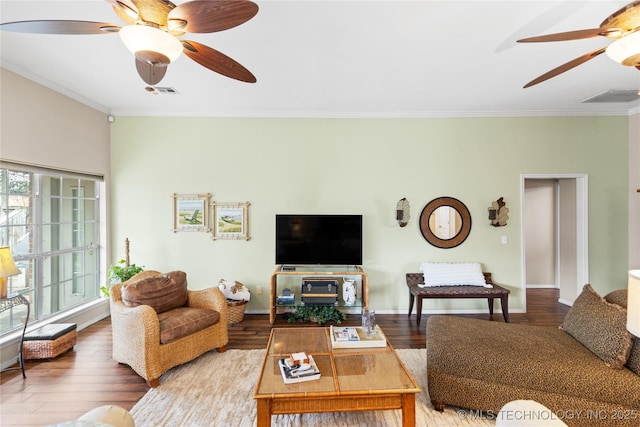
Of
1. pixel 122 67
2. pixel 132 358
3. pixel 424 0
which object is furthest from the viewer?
pixel 122 67

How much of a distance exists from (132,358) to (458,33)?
12.8ft

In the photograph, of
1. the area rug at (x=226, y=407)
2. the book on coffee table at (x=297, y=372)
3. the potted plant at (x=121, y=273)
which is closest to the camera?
the book on coffee table at (x=297, y=372)

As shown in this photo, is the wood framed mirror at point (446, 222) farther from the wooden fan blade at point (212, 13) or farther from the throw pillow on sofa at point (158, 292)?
the wooden fan blade at point (212, 13)

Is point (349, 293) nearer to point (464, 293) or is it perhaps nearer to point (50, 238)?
Answer: point (464, 293)

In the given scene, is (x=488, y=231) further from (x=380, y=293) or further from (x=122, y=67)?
Result: (x=122, y=67)

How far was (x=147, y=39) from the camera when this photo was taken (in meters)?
1.48

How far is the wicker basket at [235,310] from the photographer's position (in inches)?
150

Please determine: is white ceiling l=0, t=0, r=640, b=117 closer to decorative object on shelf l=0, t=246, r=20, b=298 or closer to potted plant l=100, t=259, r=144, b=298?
decorative object on shelf l=0, t=246, r=20, b=298

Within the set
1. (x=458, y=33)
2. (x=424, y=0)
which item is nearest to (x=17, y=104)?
(x=424, y=0)

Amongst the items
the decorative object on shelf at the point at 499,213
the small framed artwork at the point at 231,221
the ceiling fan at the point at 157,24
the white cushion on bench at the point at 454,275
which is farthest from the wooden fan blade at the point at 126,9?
the decorative object on shelf at the point at 499,213

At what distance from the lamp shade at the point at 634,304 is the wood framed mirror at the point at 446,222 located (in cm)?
291

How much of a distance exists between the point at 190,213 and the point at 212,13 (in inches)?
128

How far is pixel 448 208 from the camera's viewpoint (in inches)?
167

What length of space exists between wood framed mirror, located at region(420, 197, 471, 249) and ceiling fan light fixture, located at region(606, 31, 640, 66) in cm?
255
